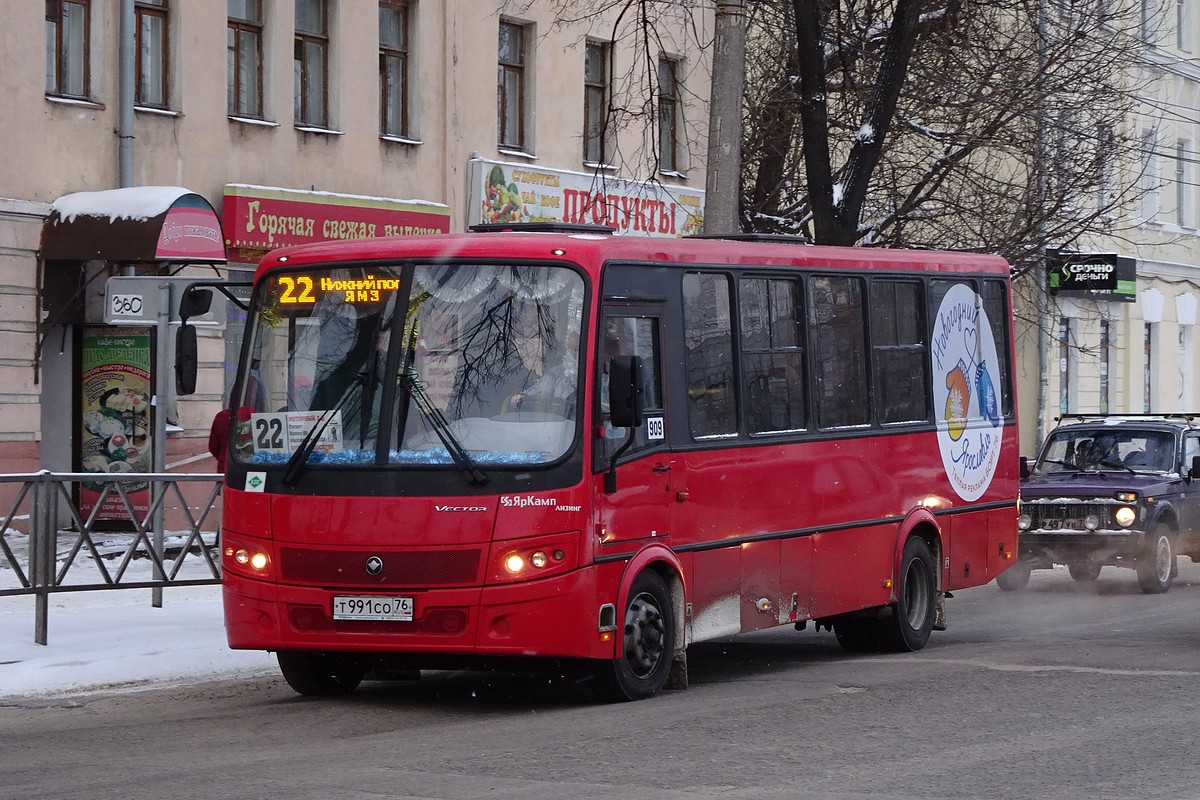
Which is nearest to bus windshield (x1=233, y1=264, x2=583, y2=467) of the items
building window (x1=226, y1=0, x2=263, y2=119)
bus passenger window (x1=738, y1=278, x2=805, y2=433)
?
bus passenger window (x1=738, y1=278, x2=805, y2=433)

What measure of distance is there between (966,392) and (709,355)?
4.04m

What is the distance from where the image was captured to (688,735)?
9891mm

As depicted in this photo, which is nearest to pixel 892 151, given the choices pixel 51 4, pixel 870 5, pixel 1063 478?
pixel 870 5

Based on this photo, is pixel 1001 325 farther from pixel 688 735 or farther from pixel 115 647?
pixel 688 735

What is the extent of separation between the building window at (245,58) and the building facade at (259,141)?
0.02m

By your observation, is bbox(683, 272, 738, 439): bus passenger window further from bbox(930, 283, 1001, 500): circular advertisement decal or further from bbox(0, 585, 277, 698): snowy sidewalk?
bbox(0, 585, 277, 698): snowy sidewalk

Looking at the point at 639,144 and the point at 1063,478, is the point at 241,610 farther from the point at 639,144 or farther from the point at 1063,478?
the point at 639,144

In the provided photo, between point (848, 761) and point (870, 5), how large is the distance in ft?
60.0

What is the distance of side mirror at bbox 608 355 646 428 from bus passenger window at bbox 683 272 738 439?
1078 mm

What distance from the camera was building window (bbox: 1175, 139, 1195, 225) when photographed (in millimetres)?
47125

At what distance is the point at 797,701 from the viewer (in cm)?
1133

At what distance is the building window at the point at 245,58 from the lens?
2439 centimetres

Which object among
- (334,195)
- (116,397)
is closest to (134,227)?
(116,397)

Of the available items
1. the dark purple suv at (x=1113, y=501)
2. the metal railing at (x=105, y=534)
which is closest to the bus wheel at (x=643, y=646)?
the metal railing at (x=105, y=534)
